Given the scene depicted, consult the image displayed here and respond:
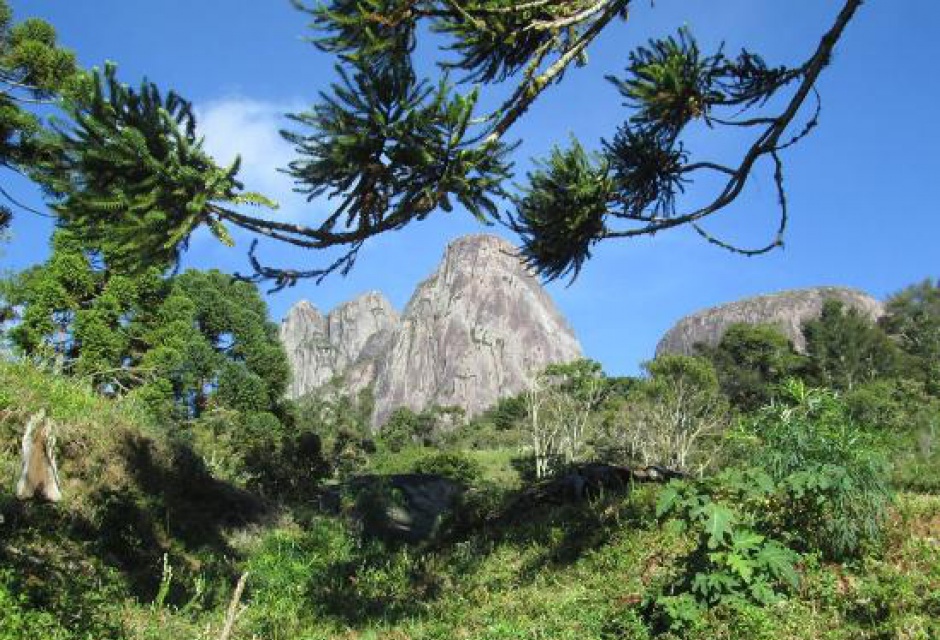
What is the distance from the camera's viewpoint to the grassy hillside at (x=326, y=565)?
4.90 metres

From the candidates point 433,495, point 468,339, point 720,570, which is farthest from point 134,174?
point 468,339

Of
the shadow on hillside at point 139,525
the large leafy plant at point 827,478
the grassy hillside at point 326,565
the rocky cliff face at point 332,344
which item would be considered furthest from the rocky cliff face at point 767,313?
the large leafy plant at point 827,478

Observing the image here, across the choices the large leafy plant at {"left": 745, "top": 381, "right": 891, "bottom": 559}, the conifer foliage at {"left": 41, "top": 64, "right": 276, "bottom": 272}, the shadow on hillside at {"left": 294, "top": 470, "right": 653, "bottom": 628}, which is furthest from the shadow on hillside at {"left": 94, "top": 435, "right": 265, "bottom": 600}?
the large leafy plant at {"left": 745, "top": 381, "right": 891, "bottom": 559}

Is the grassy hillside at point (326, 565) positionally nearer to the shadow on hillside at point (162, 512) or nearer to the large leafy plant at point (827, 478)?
the shadow on hillside at point (162, 512)

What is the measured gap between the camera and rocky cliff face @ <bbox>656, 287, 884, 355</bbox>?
4508 inches

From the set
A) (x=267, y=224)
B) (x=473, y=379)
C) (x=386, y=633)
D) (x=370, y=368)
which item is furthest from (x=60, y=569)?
(x=370, y=368)

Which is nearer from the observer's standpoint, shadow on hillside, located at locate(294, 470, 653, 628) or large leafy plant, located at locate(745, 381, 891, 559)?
large leafy plant, located at locate(745, 381, 891, 559)

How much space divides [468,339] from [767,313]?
178ft

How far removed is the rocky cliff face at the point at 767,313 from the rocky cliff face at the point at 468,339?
82.8 feet

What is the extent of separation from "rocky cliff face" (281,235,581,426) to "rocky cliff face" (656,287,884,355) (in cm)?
2524

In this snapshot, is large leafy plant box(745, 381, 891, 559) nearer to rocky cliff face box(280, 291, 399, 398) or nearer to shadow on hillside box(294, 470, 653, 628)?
shadow on hillside box(294, 470, 653, 628)

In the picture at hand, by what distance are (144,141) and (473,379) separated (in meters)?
136

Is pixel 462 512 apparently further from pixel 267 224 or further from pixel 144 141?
pixel 144 141

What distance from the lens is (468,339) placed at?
14412cm
